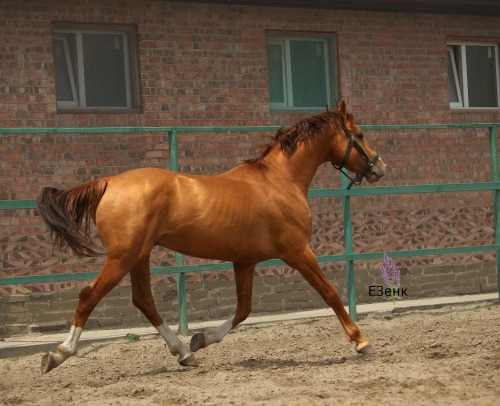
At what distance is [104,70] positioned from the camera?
42.3 feet

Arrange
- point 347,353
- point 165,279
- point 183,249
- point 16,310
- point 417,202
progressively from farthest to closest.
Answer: point 417,202 → point 165,279 → point 16,310 → point 347,353 → point 183,249

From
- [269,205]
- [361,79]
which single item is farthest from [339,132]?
[361,79]

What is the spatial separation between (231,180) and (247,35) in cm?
511

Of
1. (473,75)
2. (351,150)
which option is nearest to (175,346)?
(351,150)

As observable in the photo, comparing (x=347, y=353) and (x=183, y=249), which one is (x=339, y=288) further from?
(x=183, y=249)

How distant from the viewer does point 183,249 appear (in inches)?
335

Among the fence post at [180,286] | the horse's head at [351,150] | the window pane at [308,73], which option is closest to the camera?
the horse's head at [351,150]

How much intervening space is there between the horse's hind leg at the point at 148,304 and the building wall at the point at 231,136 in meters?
2.94

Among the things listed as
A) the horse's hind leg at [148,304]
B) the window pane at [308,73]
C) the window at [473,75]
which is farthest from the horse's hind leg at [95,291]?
the window at [473,75]

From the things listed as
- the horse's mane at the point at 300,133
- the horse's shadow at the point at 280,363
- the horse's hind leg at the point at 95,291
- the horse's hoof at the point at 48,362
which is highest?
the horse's mane at the point at 300,133

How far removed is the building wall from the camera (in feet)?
39.2

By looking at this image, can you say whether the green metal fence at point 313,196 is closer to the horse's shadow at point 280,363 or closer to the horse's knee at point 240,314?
the horse's knee at point 240,314

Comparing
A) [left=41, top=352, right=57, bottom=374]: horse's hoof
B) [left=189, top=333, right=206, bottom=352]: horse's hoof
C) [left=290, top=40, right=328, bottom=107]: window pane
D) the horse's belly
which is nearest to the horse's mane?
the horse's belly

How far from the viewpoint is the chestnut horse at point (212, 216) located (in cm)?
801
